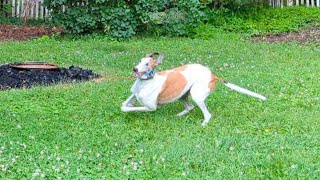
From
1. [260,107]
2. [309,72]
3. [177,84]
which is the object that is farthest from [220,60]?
[177,84]

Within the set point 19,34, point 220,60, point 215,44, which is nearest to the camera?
point 220,60

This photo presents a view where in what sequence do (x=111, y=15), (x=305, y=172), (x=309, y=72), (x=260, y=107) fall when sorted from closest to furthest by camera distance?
(x=305, y=172)
(x=260, y=107)
(x=309, y=72)
(x=111, y=15)

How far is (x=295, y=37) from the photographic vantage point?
14.8m

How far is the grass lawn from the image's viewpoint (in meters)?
5.07

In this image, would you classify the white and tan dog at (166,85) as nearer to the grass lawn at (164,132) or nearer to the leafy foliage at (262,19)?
the grass lawn at (164,132)

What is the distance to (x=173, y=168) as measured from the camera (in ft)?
16.7

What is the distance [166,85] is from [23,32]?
9.77 meters

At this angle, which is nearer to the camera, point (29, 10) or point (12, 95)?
point (12, 95)

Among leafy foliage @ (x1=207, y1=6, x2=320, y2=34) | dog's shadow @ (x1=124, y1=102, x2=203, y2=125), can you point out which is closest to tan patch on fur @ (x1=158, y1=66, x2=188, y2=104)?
dog's shadow @ (x1=124, y1=102, x2=203, y2=125)

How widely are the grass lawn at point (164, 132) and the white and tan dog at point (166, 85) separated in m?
0.20

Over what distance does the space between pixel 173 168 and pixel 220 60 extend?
19.7 feet

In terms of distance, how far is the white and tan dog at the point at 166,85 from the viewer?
644cm

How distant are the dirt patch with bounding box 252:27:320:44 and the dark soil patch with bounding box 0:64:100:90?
625cm

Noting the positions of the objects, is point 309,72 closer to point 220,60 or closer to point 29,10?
point 220,60
